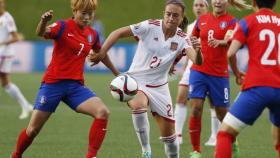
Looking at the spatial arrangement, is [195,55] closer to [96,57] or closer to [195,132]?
[96,57]

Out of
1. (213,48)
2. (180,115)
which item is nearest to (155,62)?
(213,48)

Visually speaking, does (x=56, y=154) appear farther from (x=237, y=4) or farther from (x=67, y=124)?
(x=67, y=124)

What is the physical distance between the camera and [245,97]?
6781 mm

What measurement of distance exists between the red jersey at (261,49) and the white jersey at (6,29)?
866 centimetres

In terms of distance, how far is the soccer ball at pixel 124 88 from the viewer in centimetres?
824

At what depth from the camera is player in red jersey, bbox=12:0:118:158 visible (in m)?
8.19

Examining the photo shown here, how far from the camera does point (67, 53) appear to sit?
27.0ft

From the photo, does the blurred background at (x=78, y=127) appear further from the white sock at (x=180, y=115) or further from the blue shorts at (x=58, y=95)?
the blue shorts at (x=58, y=95)

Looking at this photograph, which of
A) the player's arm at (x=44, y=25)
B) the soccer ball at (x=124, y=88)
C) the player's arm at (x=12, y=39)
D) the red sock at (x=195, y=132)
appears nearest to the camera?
the player's arm at (x=44, y=25)

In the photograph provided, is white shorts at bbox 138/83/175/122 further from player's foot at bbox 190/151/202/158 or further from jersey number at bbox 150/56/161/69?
player's foot at bbox 190/151/202/158

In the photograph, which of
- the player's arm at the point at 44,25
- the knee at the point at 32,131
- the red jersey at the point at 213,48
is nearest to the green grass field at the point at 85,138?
the red jersey at the point at 213,48

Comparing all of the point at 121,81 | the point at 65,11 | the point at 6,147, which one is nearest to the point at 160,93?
the point at 121,81

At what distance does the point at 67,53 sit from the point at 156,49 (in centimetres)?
100

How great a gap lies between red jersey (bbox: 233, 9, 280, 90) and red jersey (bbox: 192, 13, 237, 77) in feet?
10.0
